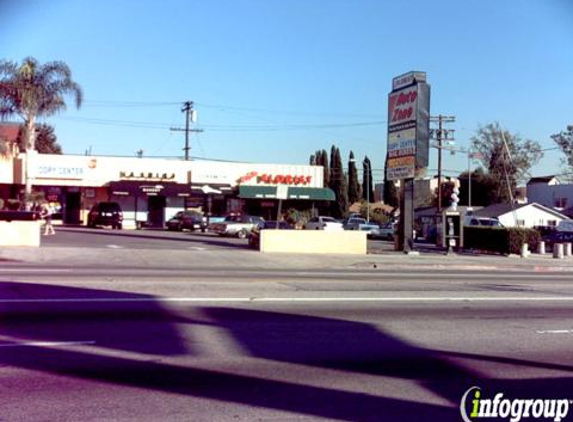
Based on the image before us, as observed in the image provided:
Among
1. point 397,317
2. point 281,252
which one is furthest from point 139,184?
point 397,317

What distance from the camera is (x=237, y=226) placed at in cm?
4181

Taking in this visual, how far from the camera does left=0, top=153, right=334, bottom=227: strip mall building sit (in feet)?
157

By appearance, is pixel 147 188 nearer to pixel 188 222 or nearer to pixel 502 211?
pixel 188 222

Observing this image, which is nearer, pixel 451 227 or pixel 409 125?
pixel 409 125

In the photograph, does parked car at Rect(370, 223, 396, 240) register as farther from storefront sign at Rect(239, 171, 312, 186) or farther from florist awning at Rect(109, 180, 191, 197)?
florist awning at Rect(109, 180, 191, 197)

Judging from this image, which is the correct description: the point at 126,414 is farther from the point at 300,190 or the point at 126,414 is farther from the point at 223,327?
the point at 300,190

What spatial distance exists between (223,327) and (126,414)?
13.5 ft

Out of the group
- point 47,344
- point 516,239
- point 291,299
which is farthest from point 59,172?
point 47,344

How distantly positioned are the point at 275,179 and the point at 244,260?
30304 mm

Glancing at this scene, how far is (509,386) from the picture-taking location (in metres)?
6.99


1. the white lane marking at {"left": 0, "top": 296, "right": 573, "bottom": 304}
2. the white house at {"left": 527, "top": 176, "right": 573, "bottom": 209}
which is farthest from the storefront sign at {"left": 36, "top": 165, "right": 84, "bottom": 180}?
the white house at {"left": 527, "top": 176, "right": 573, "bottom": 209}

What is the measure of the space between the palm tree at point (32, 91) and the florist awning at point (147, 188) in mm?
6134

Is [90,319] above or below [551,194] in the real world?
below

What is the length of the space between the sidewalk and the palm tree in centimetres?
2056
